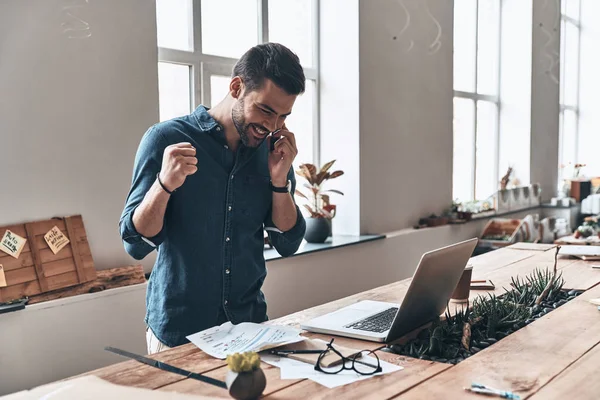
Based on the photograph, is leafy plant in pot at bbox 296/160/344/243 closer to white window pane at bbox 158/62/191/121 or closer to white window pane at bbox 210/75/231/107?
white window pane at bbox 210/75/231/107

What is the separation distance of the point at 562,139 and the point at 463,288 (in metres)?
7.05

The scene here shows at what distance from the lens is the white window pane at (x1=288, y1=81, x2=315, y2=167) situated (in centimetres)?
439

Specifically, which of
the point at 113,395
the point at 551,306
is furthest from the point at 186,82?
the point at 113,395

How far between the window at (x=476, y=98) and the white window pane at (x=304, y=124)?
6.79 feet

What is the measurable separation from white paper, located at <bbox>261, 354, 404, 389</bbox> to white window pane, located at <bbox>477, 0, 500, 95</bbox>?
18.5 ft

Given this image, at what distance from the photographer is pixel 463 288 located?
227cm

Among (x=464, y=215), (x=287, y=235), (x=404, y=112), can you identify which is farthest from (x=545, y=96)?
(x=287, y=235)

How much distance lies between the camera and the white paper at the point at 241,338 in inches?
64.0

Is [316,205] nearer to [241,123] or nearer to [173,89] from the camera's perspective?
[173,89]

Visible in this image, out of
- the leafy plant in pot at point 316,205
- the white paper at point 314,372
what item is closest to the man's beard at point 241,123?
the white paper at point 314,372

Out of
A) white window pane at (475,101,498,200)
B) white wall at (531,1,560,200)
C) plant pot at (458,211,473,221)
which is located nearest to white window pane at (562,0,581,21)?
white wall at (531,1,560,200)

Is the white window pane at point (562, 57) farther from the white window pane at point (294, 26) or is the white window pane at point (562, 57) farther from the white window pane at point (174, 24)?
the white window pane at point (174, 24)

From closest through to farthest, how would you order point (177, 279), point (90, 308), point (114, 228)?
point (177, 279) → point (90, 308) → point (114, 228)

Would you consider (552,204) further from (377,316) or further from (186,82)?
(377,316)
